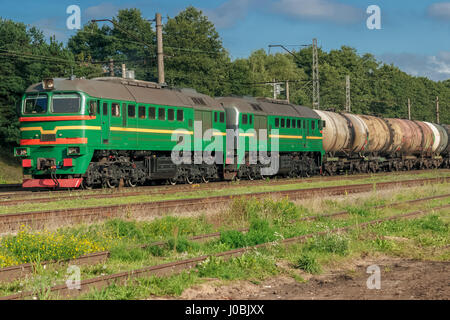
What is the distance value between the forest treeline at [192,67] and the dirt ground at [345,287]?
21.4 meters

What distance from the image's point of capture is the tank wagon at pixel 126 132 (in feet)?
71.1

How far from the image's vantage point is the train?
21.7 meters

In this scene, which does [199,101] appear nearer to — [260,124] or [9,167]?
[260,124]

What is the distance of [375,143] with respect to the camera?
42.1 m

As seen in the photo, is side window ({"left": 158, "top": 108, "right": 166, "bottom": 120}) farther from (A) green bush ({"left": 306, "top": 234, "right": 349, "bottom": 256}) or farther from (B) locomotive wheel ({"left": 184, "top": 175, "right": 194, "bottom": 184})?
(A) green bush ({"left": 306, "top": 234, "right": 349, "bottom": 256})

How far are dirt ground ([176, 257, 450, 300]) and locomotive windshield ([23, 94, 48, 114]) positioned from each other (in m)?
14.9

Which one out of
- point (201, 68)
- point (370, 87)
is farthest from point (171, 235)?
point (370, 87)

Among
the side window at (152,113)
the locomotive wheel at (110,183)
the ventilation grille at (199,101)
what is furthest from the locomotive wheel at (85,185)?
the ventilation grille at (199,101)

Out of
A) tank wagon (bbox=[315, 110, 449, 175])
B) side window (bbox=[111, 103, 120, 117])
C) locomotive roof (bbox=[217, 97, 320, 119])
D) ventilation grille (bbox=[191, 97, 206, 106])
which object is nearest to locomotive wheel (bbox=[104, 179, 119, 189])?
side window (bbox=[111, 103, 120, 117])

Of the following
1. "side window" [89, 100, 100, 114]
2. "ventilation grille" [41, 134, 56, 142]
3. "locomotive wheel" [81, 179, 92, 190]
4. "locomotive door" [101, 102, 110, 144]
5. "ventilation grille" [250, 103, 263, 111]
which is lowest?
"locomotive wheel" [81, 179, 92, 190]

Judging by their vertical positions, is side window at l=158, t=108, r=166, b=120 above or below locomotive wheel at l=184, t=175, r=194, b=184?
above

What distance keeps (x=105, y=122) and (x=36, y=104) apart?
2.65 metres

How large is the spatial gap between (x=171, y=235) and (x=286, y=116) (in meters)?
21.8

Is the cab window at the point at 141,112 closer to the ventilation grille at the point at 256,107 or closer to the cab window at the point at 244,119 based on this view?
the cab window at the point at 244,119
